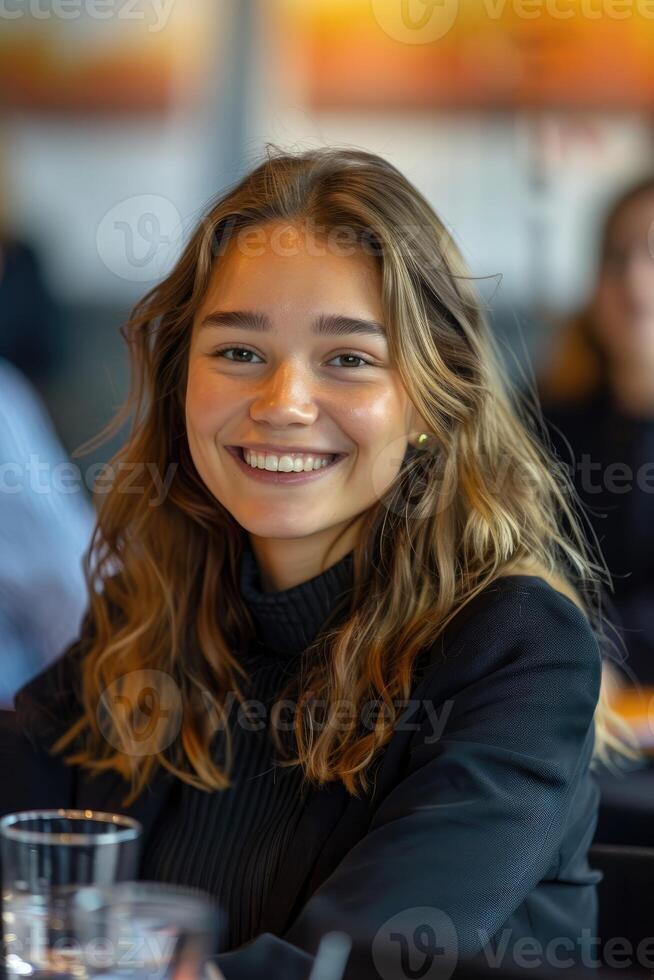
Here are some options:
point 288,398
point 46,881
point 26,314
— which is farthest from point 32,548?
point 26,314

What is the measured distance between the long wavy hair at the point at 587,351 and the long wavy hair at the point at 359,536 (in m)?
1.65

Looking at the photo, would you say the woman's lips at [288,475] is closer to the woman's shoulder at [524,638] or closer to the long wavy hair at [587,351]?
the woman's shoulder at [524,638]

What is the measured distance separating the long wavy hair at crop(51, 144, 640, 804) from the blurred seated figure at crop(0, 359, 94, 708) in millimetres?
469

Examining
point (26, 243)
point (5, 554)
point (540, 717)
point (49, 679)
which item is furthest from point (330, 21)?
point (540, 717)

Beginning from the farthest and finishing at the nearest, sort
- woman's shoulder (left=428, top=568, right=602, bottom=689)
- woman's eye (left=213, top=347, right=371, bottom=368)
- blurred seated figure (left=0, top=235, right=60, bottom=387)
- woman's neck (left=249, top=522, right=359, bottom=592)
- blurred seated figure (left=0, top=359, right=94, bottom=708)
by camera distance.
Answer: blurred seated figure (left=0, top=235, right=60, bottom=387) → blurred seated figure (left=0, top=359, right=94, bottom=708) → woman's neck (left=249, top=522, right=359, bottom=592) → woman's eye (left=213, top=347, right=371, bottom=368) → woman's shoulder (left=428, top=568, right=602, bottom=689)

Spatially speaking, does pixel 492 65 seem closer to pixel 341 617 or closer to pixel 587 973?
pixel 341 617

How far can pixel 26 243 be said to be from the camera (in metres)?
4.96

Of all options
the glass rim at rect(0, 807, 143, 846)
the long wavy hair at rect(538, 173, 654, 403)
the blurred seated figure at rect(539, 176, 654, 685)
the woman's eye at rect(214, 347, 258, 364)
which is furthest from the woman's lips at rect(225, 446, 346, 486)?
the long wavy hair at rect(538, 173, 654, 403)

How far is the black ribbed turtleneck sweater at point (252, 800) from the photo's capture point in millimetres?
1255

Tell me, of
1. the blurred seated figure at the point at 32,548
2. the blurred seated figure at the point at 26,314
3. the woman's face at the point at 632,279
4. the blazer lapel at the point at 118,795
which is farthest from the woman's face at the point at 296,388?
the blurred seated figure at the point at 26,314

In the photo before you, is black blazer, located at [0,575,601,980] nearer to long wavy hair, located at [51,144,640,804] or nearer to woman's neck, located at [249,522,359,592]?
long wavy hair, located at [51,144,640,804]

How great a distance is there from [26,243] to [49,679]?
3.71 m

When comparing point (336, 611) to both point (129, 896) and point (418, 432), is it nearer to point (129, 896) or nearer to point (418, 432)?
point (418, 432)

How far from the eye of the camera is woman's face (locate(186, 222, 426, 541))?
1.28m
